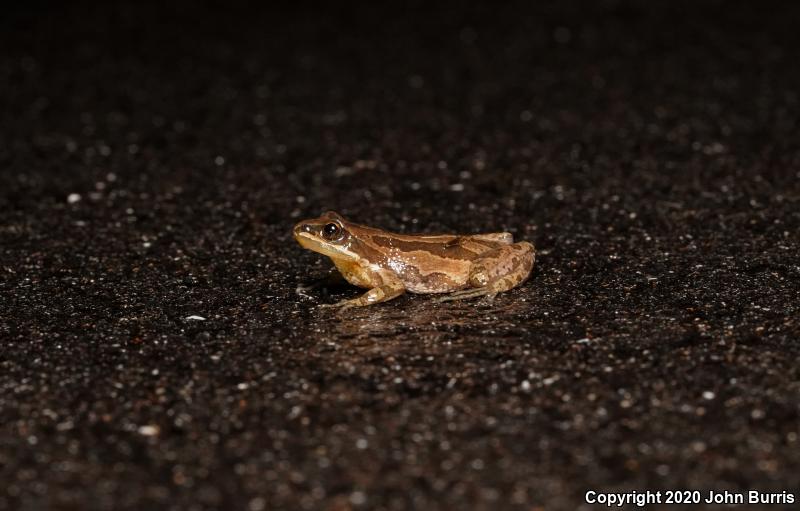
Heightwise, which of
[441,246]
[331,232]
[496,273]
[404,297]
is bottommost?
[404,297]

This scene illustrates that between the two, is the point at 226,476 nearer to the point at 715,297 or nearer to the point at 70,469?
the point at 70,469

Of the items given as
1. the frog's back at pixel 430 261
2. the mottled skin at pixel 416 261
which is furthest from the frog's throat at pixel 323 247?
the frog's back at pixel 430 261

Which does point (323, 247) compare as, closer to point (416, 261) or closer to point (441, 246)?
point (416, 261)

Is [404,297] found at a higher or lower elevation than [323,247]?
lower

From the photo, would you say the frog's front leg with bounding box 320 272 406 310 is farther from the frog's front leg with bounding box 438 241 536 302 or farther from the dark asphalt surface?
the frog's front leg with bounding box 438 241 536 302

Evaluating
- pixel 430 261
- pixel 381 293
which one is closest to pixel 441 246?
pixel 430 261

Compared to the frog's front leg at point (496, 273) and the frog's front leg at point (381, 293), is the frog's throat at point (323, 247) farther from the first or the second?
the frog's front leg at point (496, 273)

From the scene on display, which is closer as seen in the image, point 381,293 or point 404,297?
point 381,293
